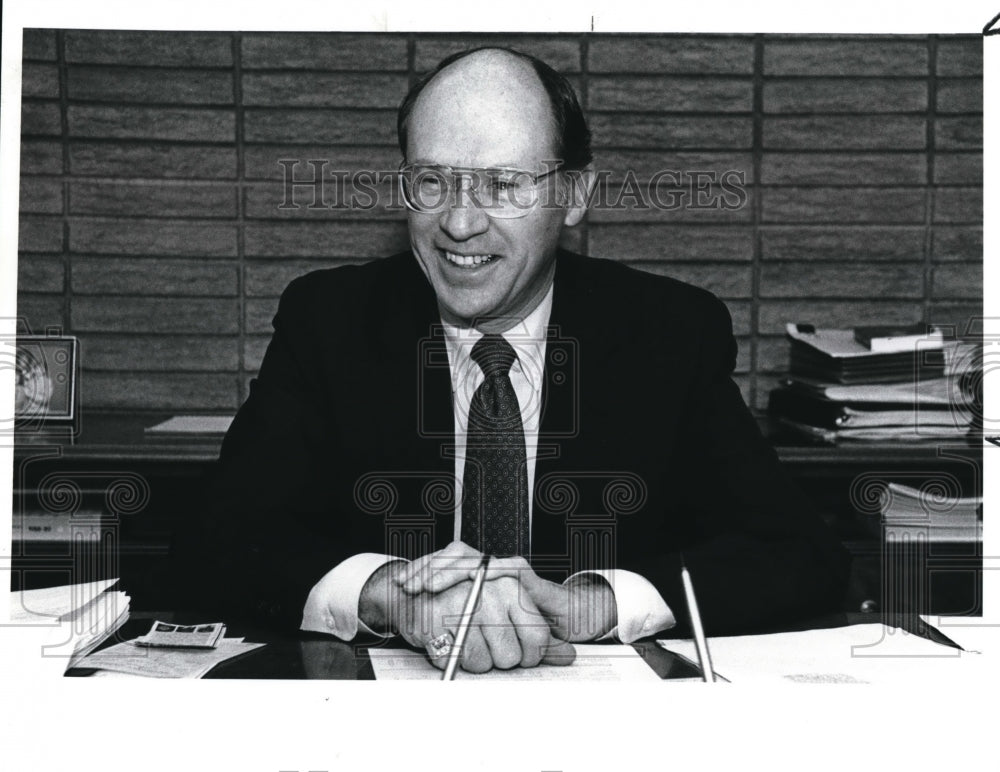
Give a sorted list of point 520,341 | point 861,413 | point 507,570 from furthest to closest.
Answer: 1. point 861,413
2. point 520,341
3. point 507,570

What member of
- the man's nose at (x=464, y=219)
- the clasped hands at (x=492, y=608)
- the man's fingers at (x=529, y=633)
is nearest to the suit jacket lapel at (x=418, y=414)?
the man's nose at (x=464, y=219)

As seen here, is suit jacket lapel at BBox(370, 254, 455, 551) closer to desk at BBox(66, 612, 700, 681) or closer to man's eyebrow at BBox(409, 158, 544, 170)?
man's eyebrow at BBox(409, 158, 544, 170)

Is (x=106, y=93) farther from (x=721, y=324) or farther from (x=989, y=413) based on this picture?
(x=989, y=413)

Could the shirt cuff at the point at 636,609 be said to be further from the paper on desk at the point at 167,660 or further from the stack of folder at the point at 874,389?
the stack of folder at the point at 874,389

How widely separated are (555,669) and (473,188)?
0.71m

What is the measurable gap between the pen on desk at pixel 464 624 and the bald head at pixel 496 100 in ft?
2.00

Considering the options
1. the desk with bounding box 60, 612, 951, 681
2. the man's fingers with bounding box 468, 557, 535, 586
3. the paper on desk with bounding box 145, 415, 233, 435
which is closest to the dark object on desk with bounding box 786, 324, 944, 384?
the desk with bounding box 60, 612, 951, 681

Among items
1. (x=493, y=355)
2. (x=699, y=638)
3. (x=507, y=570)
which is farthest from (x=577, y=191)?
(x=699, y=638)

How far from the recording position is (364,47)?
5.25 ft

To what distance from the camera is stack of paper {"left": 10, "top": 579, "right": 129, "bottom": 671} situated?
1.28m

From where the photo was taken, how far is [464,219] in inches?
62.9

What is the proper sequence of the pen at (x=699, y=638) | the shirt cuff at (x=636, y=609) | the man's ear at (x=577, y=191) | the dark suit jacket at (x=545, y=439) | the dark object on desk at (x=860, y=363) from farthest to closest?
the dark object on desk at (x=860, y=363) < the man's ear at (x=577, y=191) < the dark suit jacket at (x=545, y=439) < the shirt cuff at (x=636, y=609) < the pen at (x=699, y=638)

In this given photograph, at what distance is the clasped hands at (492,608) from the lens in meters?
1.23

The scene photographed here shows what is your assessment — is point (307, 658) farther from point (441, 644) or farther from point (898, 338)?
point (898, 338)
